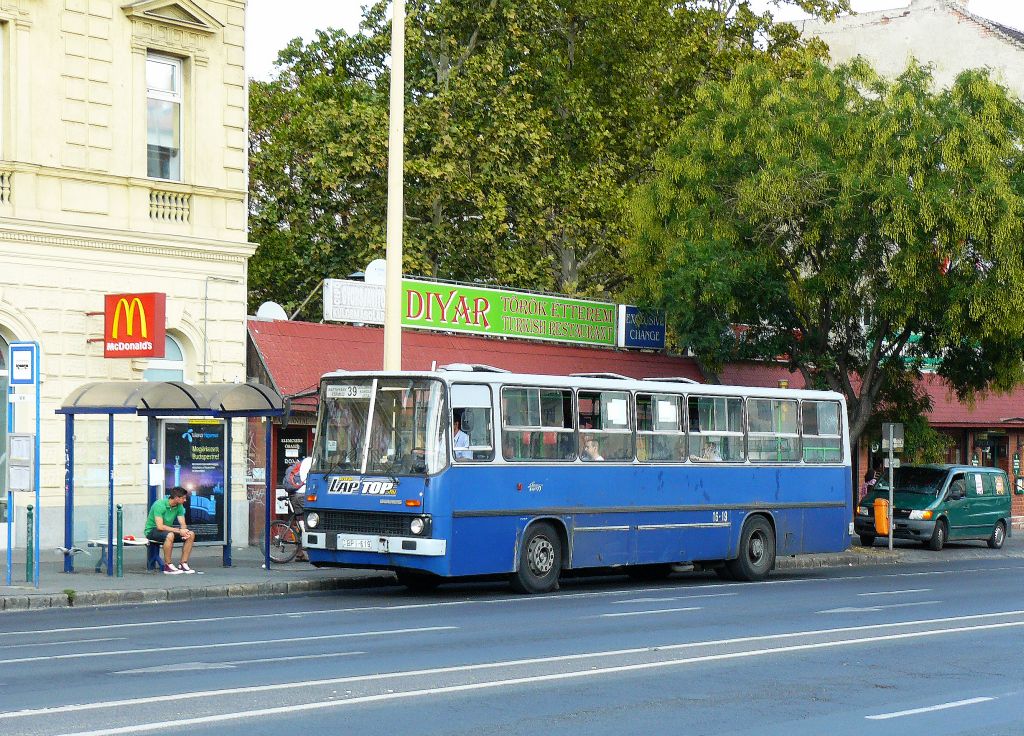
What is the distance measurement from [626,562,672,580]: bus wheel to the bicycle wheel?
5186mm

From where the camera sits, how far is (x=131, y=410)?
21.3 meters

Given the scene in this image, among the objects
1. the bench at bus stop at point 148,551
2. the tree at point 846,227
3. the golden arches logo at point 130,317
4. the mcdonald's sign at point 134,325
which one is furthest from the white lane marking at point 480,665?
the tree at point 846,227

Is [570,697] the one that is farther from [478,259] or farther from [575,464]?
[478,259]

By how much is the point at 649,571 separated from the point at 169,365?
8.45 metres

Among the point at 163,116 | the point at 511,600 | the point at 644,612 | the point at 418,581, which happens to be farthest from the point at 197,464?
the point at 644,612

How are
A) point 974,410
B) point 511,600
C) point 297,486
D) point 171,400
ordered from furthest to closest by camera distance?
point 974,410 < point 297,486 < point 171,400 < point 511,600

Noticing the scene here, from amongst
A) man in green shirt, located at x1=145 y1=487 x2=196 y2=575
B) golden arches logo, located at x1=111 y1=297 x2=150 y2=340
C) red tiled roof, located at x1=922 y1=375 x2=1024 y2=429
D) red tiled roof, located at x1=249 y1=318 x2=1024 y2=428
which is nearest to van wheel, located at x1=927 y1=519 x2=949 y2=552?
red tiled roof, located at x1=249 y1=318 x2=1024 y2=428

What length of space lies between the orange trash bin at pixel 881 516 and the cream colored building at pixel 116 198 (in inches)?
536

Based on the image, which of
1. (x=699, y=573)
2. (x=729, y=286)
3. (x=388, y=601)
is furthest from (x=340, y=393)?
(x=729, y=286)

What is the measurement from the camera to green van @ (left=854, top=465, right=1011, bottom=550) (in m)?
34.1

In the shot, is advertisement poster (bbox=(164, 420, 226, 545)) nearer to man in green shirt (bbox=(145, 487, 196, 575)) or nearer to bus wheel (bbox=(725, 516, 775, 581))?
man in green shirt (bbox=(145, 487, 196, 575))

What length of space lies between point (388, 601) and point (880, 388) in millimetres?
18337

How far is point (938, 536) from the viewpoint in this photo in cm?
3416

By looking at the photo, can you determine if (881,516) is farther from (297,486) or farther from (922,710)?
(922,710)
